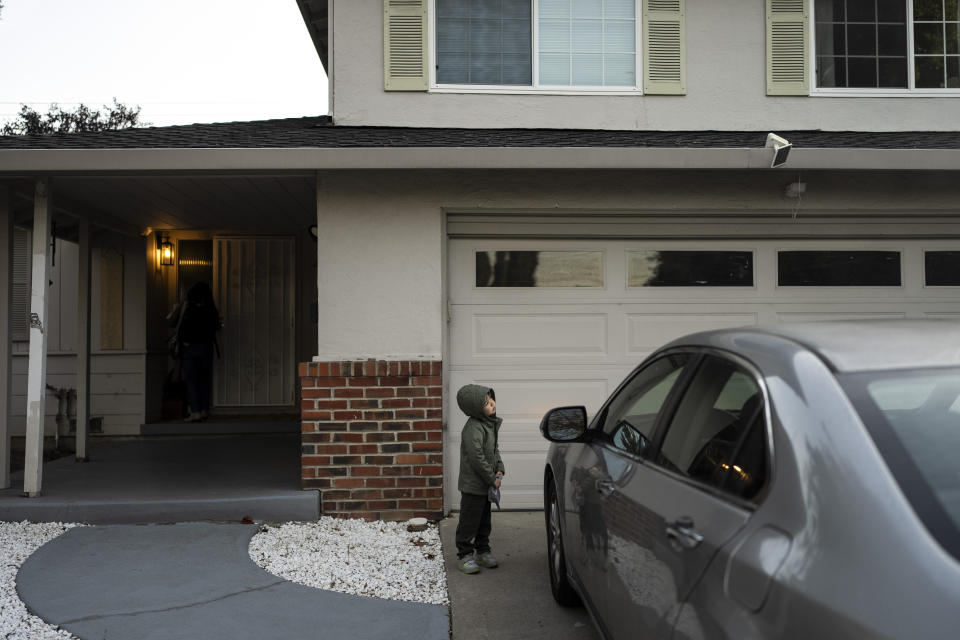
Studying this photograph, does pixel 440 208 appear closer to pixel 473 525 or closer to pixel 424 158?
pixel 424 158

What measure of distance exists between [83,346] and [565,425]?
6147 mm

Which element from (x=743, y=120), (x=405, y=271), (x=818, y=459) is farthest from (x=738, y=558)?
(x=743, y=120)

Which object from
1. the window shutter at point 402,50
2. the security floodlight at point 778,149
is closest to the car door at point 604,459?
the security floodlight at point 778,149

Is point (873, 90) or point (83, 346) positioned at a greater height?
point (873, 90)

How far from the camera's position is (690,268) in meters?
6.67

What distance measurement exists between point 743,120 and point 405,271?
3417 mm

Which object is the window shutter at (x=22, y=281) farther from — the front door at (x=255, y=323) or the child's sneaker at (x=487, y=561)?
the child's sneaker at (x=487, y=561)

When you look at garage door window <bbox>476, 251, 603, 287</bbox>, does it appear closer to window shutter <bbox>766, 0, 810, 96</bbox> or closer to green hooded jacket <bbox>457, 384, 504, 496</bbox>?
green hooded jacket <bbox>457, 384, 504, 496</bbox>

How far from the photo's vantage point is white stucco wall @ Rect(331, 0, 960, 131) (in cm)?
700

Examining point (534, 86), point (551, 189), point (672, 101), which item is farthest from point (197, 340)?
point (672, 101)

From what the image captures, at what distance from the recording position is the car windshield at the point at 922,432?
1639 millimetres

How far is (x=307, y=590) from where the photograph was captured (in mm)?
4512

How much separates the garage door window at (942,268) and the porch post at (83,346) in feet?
25.8

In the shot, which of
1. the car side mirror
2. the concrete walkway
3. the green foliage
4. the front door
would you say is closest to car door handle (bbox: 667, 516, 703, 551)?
the car side mirror
